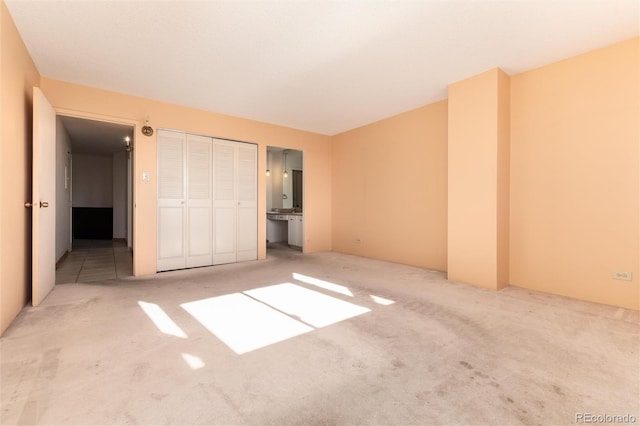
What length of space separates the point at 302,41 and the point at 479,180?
8.64 ft

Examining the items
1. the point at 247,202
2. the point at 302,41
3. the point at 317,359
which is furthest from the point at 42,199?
the point at 317,359

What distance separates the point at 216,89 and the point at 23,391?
141 inches

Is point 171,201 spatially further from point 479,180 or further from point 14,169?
point 479,180

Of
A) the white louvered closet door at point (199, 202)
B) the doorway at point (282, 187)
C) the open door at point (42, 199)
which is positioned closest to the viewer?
the open door at point (42, 199)

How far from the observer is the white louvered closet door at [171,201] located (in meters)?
4.34

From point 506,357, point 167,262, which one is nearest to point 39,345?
point 167,262

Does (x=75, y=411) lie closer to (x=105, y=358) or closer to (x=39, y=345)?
(x=105, y=358)

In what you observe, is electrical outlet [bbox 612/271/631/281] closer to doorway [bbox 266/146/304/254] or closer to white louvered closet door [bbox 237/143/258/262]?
white louvered closet door [bbox 237/143/258/262]

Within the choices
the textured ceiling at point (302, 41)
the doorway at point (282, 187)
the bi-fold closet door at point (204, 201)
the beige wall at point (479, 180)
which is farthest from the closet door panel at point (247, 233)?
the beige wall at point (479, 180)

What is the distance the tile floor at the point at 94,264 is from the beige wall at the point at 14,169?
1083 millimetres

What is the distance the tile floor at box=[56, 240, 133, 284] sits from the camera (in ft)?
13.0

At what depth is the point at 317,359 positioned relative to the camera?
1846mm

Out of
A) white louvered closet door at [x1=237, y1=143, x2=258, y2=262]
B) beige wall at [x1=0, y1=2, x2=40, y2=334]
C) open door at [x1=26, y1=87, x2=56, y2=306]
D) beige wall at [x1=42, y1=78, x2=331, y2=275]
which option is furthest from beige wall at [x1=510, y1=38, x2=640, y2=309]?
open door at [x1=26, y1=87, x2=56, y2=306]

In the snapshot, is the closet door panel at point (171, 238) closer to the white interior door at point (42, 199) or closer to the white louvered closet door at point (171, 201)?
the white louvered closet door at point (171, 201)
